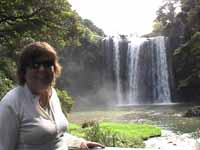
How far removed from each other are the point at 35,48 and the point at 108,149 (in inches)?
35.1

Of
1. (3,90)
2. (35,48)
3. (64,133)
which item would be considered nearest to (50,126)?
(64,133)

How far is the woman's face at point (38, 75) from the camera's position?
2670mm

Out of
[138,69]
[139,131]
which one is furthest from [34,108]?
[138,69]

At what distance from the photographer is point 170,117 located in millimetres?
23109

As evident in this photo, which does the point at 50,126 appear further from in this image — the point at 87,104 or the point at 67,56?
the point at 67,56

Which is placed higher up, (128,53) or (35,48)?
(128,53)

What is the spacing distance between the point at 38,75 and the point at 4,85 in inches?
384

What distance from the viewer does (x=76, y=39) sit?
15281 millimetres

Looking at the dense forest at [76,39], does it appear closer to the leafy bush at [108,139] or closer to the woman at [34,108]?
the leafy bush at [108,139]

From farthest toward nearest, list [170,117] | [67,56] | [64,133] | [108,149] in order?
[67,56], [170,117], [108,149], [64,133]

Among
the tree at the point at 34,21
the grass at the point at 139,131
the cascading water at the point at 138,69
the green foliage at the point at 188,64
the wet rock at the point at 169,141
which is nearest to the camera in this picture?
the wet rock at the point at 169,141

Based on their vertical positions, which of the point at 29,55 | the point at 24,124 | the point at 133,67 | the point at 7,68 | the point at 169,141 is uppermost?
the point at 133,67

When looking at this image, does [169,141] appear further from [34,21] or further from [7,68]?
[34,21]

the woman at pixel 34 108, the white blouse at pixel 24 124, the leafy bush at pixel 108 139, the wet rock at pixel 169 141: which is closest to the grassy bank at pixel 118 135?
the leafy bush at pixel 108 139
